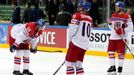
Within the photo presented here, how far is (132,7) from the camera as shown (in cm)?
1448

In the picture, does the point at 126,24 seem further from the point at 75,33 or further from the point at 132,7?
the point at 132,7

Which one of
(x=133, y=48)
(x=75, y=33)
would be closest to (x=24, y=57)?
(x=75, y=33)

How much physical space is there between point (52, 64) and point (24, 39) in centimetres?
271

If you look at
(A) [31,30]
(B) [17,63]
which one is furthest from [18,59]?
(A) [31,30]

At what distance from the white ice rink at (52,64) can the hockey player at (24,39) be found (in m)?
0.70

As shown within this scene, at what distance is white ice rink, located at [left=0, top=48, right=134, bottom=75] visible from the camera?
9.58 metres

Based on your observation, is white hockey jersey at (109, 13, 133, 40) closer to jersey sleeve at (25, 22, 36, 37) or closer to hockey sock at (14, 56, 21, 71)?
jersey sleeve at (25, 22, 36, 37)

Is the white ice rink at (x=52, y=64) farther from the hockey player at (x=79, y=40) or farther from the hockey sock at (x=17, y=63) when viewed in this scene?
the hockey player at (x=79, y=40)

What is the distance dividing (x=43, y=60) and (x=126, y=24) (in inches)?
127

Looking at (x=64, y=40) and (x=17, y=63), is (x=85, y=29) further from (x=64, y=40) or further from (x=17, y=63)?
(x=64, y=40)

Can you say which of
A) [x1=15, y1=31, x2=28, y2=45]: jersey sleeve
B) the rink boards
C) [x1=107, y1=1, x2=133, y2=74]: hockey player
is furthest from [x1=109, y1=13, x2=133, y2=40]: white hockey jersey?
the rink boards

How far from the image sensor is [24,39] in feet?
27.3

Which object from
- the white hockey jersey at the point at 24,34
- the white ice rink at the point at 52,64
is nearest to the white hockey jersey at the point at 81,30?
the white hockey jersey at the point at 24,34

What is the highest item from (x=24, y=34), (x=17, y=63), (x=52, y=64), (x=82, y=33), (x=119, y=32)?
(x=82, y=33)
